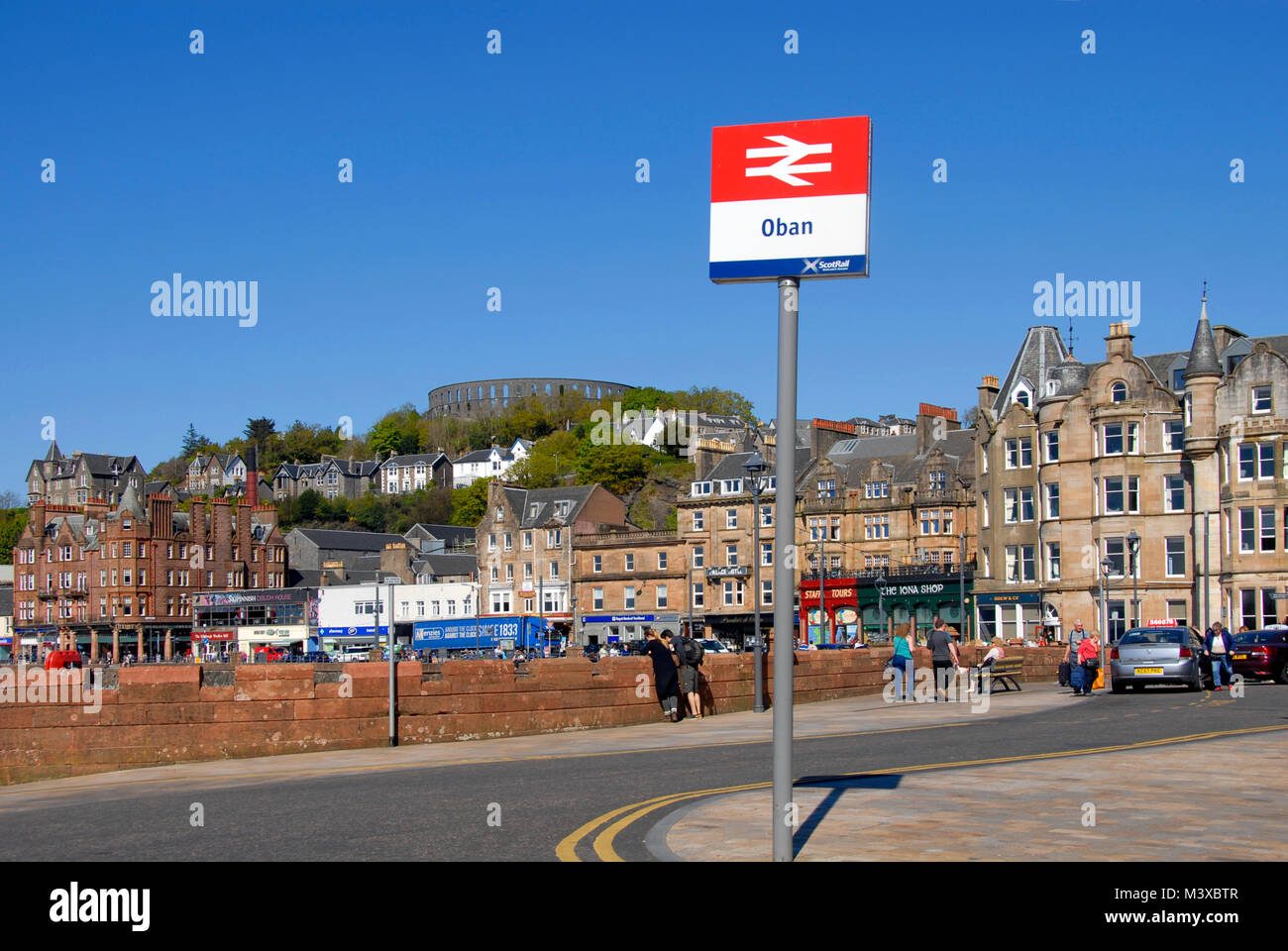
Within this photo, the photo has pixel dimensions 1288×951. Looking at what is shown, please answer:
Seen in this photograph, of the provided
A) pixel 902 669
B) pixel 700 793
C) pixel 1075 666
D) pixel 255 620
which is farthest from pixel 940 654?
pixel 255 620

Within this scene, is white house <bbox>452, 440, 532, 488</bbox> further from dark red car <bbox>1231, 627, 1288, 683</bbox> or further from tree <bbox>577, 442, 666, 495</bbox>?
dark red car <bbox>1231, 627, 1288, 683</bbox>

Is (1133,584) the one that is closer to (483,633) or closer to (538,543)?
(483,633)

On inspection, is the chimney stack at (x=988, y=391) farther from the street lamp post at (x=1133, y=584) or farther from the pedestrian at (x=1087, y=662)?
the pedestrian at (x=1087, y=662)

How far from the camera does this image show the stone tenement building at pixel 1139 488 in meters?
53.8

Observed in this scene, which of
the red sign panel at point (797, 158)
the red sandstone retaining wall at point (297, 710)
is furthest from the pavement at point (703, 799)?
the red sign panel at point (797, 158)

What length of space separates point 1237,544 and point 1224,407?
5.69 metres

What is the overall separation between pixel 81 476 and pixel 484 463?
171 ft

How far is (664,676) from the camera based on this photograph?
932 inches

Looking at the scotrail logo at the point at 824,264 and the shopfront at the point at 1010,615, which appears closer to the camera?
the scotrail logo at the point at 824,264

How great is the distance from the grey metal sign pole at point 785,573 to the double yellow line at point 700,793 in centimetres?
135

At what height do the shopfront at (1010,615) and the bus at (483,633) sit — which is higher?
the shopfront at (1010,615)

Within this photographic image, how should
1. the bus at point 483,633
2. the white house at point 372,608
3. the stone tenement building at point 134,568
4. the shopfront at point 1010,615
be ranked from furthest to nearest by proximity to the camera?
the stone tenement building at point 134,568, the white house at point 372,608, the bus at point 483,633, the shopfront at point 1010,615
